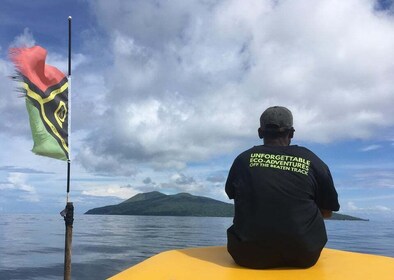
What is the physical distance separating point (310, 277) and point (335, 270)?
461 mm

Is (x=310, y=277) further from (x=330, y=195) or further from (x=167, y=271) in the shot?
(x=167, y=271)

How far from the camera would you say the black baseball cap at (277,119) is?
17.2 feet

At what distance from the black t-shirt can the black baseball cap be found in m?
0.26

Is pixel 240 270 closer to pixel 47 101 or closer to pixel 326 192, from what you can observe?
pixel 326 192

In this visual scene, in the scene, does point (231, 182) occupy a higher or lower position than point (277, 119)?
lower

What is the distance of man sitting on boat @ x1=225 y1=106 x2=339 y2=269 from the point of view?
4801 millimetres

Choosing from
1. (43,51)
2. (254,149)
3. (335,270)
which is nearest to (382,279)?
(335,270)

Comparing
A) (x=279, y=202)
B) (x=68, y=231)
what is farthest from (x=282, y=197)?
(x=68, y=231)

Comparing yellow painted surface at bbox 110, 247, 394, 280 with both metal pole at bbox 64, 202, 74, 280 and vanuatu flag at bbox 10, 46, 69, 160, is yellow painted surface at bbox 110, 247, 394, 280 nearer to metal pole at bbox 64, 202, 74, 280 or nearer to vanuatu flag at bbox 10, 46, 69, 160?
metal pole at bbox 64, 202, 74, 280

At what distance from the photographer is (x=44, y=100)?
876 cm

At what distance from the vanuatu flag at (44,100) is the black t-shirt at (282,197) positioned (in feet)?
16.3

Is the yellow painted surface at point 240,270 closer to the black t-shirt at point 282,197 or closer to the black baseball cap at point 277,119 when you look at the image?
the black t-shirt at point 282,197

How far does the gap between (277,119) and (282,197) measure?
974 mm

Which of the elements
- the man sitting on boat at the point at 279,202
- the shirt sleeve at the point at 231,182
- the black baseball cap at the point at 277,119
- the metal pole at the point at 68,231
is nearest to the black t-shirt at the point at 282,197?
the man sitting on boat at the point at 279,202
